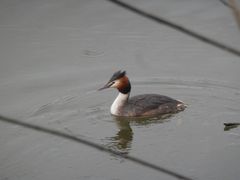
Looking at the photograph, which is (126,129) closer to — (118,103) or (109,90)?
(118,103)

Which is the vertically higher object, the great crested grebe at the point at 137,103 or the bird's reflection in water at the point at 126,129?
the great crested grebe at the point at 137,103

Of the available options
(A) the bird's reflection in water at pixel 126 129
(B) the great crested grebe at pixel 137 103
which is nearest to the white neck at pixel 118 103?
(B) the great crested grebe at pixel 137 103

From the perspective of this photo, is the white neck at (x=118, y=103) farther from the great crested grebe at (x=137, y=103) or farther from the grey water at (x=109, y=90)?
the grey water at (x=109, y=90)

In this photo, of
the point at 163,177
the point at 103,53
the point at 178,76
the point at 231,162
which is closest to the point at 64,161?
the point at 163,177

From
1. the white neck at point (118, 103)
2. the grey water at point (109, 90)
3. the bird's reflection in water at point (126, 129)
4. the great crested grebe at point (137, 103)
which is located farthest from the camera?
the white neck at point (118, 103)

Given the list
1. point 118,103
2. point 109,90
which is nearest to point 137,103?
point 118,103

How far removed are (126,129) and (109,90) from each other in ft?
4.97

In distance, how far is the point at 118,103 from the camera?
776 centimetres

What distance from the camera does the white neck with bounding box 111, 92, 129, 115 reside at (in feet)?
25.2

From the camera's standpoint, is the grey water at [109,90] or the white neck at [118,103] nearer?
the grey water at [109,90]

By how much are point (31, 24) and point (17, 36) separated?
1.78 feet

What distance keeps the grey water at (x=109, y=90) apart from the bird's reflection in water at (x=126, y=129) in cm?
2

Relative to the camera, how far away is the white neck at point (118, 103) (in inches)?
302

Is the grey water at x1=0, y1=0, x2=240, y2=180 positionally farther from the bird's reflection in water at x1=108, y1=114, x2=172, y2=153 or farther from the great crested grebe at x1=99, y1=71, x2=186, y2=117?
the great crested grebe at x1=99, y1=71, x2=186, y2=117
